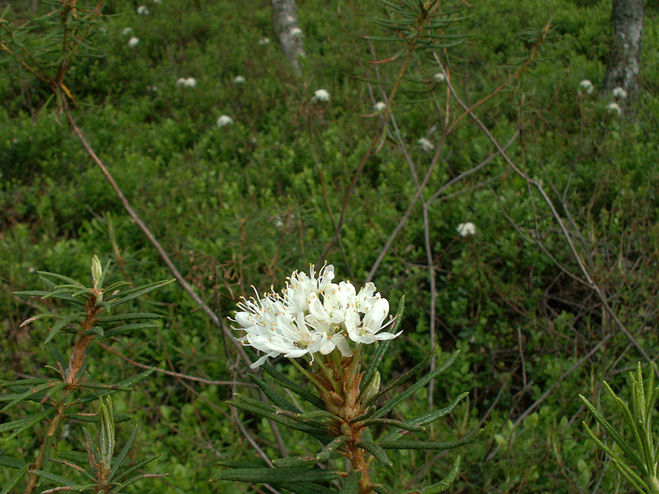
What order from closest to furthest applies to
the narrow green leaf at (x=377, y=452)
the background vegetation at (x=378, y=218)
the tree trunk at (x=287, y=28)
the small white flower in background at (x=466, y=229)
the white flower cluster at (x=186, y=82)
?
the narrow green leaf at (x=377, y=452)
the background vegetation at (x=378, y=218)
the small white flower in background at (x=466, y=229)
the white flower cluster at (x=186, y=82)
the tree trunk at (x=287, y=28)

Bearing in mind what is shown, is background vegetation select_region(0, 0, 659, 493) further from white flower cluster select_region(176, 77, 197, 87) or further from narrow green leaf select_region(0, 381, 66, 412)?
narrow green leaf select_region(0, 381, 66, 412)

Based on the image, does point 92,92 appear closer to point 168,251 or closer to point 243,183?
point 243,183

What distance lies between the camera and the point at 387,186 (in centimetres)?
491

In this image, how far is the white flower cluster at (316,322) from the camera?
29.9 inches

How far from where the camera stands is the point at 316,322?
786 millimetres

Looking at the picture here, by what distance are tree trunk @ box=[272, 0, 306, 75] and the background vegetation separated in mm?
303

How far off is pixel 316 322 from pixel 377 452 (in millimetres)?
196

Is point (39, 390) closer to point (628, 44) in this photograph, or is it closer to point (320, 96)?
point (320, 96)

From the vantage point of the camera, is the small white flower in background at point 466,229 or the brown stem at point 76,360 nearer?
the brown stem at point 76,360

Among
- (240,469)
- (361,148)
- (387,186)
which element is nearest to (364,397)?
(240,469)

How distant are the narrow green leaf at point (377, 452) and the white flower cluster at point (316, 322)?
0.41ft

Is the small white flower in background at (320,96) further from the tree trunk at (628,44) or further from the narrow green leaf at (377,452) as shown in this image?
the narrow green leaf at (377,452)

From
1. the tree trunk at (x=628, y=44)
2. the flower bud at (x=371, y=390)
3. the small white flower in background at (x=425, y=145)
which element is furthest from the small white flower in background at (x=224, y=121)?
the flower bud at (x=371, y=390)

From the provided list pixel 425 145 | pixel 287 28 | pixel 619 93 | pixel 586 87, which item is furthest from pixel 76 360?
pixel 287 28
